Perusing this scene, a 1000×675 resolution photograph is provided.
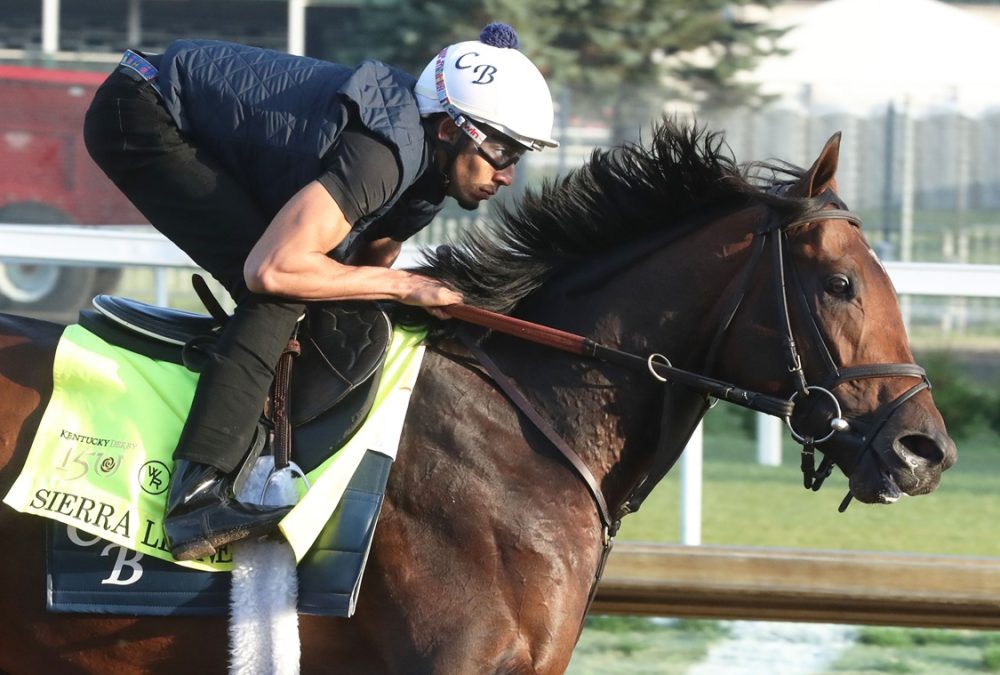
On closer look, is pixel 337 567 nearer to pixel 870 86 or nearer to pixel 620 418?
pixel 620 418

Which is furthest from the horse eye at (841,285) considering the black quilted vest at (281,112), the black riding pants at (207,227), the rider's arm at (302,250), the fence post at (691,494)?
the fence post at (691,494)

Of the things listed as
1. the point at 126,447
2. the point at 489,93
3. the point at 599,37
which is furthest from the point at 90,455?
the point at 599,37

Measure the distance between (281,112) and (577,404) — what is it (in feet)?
2.99

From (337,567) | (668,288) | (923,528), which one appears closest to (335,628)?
(337,567)

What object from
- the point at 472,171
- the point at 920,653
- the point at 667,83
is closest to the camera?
the point at 472,171

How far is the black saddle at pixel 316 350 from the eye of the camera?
2.95 metres

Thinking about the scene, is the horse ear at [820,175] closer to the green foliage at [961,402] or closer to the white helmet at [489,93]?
the white helmet at [489,93]

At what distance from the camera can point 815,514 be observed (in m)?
7.45

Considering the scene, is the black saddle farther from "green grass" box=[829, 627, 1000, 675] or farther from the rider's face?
"green grass" box=[829, 627, 1000, 675]

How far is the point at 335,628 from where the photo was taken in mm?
2926

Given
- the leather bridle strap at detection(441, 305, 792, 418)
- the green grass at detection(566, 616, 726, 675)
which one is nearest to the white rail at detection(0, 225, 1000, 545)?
the green grass at detection(566, 616, 726, 675)

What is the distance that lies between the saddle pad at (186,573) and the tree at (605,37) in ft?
40.4

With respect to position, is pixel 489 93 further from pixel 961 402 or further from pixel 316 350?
pixel 961 402

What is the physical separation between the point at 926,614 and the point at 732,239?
5.62 ft
